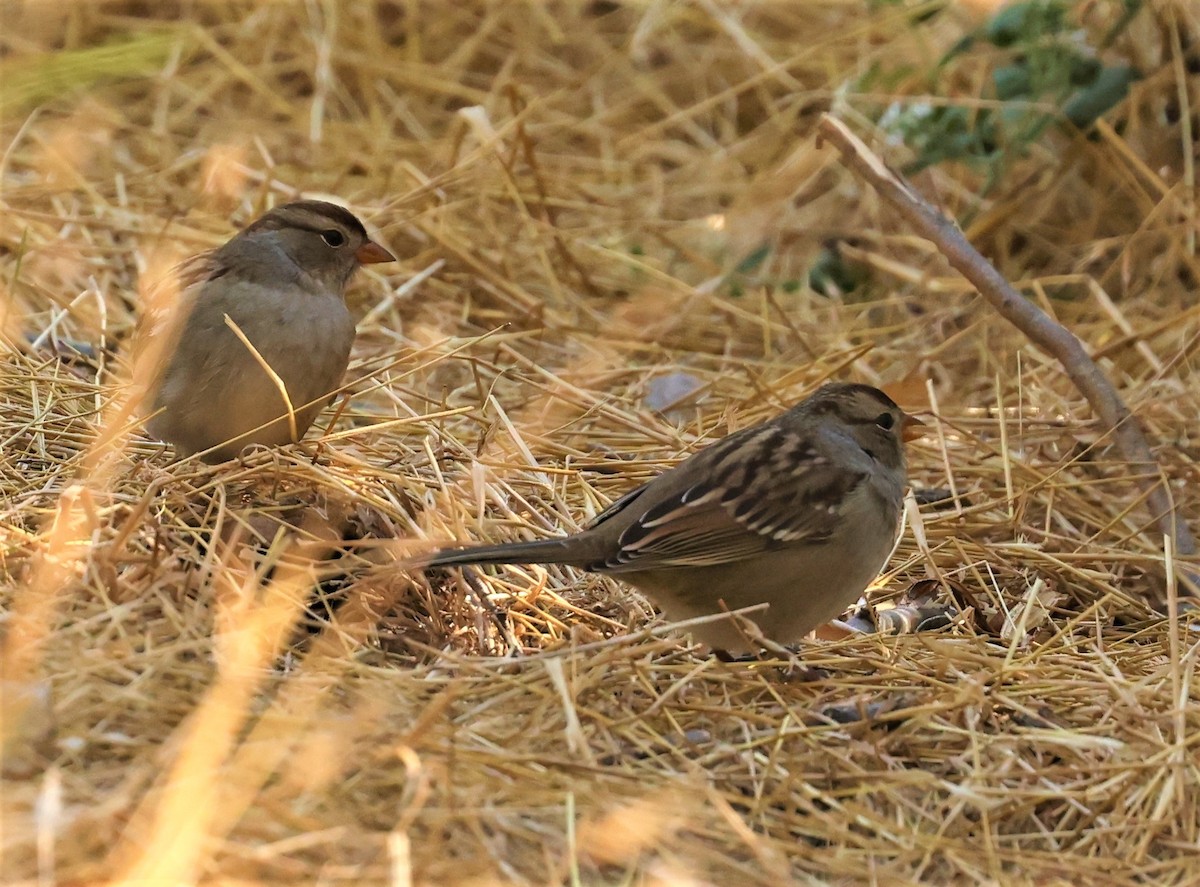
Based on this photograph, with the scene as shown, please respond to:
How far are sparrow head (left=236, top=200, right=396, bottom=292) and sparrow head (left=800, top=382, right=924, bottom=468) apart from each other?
1168 mm

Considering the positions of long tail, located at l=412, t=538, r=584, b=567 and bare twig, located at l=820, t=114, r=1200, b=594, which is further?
bare twig, located at l=820, t=114, r=1200, b=594

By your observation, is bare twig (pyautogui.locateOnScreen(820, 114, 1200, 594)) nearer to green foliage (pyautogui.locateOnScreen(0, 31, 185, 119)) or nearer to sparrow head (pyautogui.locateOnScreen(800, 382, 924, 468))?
sparrow head (pyautogui.locateOnScreen(800, 382, 924, 468))

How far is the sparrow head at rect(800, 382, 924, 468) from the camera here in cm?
345

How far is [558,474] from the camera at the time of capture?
382 centimetres

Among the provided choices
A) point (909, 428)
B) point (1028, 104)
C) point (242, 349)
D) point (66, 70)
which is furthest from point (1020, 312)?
point (66, 70)

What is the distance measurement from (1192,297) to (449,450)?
2.81 m

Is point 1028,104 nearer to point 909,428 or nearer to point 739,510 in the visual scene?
point 909,428

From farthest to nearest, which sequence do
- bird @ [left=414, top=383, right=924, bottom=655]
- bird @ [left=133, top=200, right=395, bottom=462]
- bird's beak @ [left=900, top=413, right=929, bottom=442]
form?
bird's beak @ [left=900, top=413, right=929, bottom=442] → bird @ [left=133, top=200, right=395, bottom=462] → bird @ [left=414, top=383, right=924, bottom=655]

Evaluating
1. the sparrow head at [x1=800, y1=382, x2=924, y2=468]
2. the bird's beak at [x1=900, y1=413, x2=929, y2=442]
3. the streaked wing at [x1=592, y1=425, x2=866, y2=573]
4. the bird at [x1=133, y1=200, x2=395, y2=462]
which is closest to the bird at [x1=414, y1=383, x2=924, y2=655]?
the streaked wing at [x1=592, y1=425, x2=866, y2=573]

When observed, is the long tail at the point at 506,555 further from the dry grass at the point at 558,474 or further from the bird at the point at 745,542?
the dry grass at the point at 558,474

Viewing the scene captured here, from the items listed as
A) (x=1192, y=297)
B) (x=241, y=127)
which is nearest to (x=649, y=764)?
(x=1192, y=297)

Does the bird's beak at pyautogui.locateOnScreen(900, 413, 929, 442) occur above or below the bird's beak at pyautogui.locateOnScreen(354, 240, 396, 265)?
below

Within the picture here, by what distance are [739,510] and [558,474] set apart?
2.54 feet

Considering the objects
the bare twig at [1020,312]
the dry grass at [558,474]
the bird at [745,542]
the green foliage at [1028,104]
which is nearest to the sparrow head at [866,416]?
the bird at [745,542]
